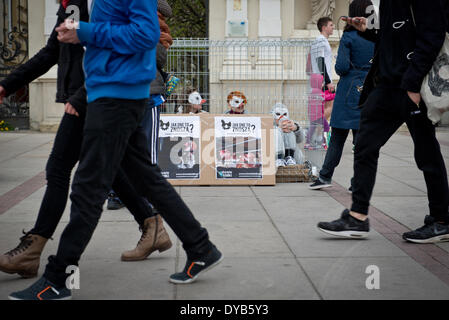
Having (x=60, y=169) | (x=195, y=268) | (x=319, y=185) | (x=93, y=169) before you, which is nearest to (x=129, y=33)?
(x=93, y=169)

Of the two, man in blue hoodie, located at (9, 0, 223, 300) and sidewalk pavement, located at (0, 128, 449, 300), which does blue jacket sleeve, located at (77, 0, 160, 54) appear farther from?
sidewalk pavement, located at (0, 128, 449, 300)

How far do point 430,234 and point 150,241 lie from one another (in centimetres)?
202

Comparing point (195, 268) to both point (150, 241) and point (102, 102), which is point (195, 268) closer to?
point (150, 241)

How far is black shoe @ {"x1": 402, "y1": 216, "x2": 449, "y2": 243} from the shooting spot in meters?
4.70

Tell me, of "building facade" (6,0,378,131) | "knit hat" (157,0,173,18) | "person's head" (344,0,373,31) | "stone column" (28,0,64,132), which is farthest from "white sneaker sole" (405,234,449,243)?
"stone column" (28,0,64,132)

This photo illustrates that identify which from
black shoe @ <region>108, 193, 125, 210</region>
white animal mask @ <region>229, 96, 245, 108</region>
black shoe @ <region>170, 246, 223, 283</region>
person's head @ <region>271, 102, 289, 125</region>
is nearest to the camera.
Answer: black shoe @ <region>170, 246, 223, 283</region>

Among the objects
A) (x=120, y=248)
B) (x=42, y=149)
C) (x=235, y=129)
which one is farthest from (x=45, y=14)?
(x=120, y=248)

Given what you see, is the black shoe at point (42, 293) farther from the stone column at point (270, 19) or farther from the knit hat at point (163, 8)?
the stone column at point (270, 19)

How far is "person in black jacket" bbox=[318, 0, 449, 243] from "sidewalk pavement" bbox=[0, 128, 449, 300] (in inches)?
7.5

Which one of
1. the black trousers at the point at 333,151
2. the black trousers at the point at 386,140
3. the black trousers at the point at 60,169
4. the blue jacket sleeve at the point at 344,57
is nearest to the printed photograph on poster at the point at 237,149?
the black trousers at the point at 333,151

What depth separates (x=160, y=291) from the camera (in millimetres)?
3566

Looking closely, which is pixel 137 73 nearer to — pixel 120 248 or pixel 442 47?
pixel 120 248
